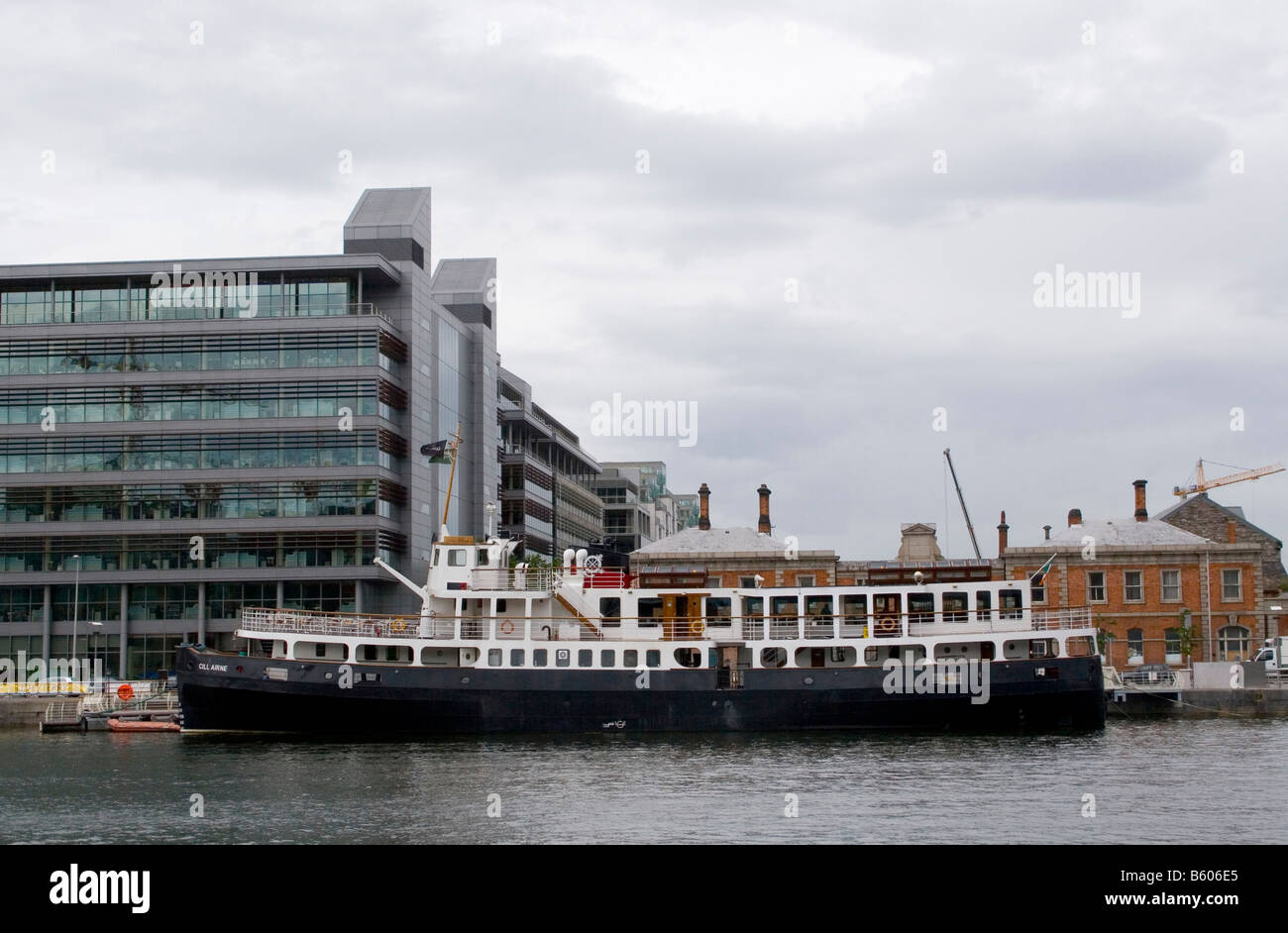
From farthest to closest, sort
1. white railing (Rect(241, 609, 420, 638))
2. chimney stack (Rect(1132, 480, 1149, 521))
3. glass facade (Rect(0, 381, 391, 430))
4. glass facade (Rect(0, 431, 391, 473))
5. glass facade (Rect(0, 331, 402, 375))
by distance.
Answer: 1. glass facade (Rect(0, 331, 402, 375))
2. glass facade (Rect(0, 381, 391, 430))
3. glass facade (Rect(0, 431, 391, 473))
4. chimney stack (Rect(1132, 480, 1149, 521))
5. white railing (Rect(241, 609, 420, 638))

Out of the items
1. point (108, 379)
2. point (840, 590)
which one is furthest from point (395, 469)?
point (840, 590)

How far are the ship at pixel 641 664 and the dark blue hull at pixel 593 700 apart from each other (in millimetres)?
55

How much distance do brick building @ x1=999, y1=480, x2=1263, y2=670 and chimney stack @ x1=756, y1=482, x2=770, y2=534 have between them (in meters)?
16.3

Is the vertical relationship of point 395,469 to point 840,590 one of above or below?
above

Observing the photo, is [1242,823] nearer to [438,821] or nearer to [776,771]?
[776,771]

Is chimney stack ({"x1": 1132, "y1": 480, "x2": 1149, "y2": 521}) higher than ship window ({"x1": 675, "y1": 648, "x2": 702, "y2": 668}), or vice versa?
chimney stack ({"x1": 1132, "y1": 480, "x2": 1149, "y2": 521})

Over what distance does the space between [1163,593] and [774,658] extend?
32822mm

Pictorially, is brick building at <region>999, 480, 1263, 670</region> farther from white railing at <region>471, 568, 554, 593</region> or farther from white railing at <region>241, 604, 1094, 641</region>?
white railing at <region>471, 568, 554, 593</region>

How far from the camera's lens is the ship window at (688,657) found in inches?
2245

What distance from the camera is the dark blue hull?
54438mm

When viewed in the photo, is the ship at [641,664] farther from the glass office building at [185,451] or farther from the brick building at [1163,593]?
the glass office building at [185,451]
